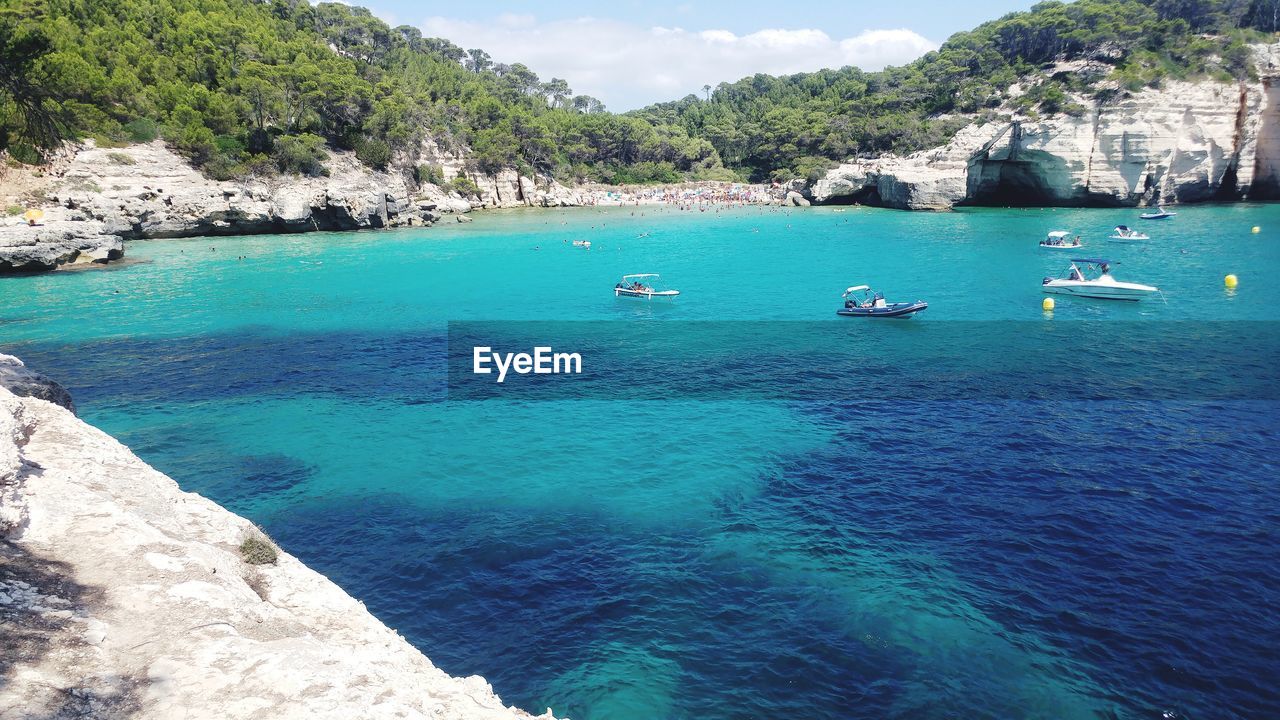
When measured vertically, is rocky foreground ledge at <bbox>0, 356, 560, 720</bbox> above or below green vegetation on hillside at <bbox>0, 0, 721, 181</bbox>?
below

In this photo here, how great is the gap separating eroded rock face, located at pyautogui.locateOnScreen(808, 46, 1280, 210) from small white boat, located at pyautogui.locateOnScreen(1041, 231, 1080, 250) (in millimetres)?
36282

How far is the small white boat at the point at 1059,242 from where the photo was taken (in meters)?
67.6

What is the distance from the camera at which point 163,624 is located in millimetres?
8828

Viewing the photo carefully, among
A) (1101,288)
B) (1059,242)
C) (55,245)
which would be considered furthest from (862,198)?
(55,245)

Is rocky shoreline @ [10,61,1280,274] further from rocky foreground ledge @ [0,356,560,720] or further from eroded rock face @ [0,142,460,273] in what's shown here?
rocky foreground ledge @ [0,356,560,720]

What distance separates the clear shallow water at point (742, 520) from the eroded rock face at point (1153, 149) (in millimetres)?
61994

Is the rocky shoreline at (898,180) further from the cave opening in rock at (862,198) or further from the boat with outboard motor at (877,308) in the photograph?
the boat with outboard motor at (877,308)

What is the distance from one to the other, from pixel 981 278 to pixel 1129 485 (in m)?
38.1

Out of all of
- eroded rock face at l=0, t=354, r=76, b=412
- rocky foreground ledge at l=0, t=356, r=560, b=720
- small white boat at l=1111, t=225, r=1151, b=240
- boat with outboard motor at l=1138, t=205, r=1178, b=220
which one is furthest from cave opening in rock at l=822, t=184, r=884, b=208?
rocky foreground ledge at l=0, t=356, r=560, b=720

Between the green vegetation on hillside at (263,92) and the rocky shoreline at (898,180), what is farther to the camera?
the green vegetation on hillside at (263,92)

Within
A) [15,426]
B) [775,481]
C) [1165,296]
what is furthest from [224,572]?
[1165,296]

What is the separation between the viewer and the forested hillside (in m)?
88.1

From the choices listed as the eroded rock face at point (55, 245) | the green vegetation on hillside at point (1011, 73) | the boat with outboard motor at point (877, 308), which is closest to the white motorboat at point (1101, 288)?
the boat with outboard motor at point (877, 308)

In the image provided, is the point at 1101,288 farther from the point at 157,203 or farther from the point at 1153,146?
the point at 157,203
